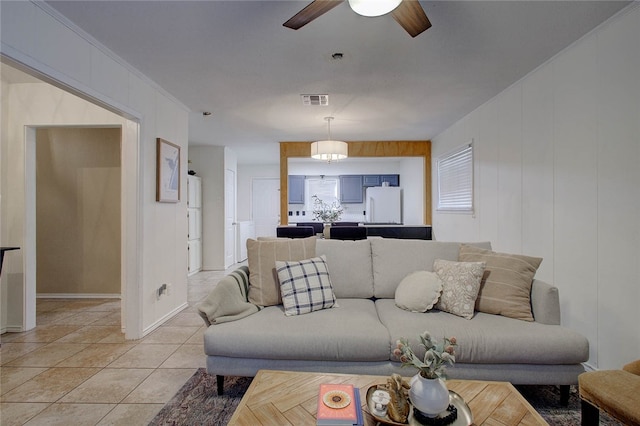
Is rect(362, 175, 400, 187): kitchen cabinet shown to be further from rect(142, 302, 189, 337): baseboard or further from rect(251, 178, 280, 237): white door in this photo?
rect(142, 302, 189, 337): baseboard

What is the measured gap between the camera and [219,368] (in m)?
1.88

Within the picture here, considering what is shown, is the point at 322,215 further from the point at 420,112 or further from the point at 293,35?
the point at 293,35

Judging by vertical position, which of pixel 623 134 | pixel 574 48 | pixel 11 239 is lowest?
pixel 11 239

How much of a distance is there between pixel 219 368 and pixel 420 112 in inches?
141

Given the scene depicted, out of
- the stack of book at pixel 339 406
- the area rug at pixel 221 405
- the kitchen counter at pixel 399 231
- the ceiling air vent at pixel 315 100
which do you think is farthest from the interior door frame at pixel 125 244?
the kitchen counter at pixel 399 231

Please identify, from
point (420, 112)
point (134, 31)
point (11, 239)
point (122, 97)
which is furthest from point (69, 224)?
point (420, 112)

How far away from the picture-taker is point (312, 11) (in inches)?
63.2

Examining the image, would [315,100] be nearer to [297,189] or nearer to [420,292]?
[420,292]

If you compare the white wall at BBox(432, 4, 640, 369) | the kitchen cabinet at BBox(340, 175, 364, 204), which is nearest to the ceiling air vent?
the white wall at BBox(432, 4, 640, 369)

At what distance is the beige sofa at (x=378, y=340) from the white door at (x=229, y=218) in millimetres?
4238

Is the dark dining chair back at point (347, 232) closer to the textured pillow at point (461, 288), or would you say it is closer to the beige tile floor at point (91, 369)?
the textured pillow at point (461, 288)

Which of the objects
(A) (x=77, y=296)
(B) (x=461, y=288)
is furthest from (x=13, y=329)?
(B) (x=461, y=288)

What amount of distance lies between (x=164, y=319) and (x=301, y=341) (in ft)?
6.99

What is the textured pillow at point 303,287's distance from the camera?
2123 mm
